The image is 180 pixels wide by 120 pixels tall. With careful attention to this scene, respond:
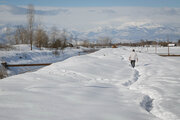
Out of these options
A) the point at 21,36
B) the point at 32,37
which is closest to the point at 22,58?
the point at 32,37

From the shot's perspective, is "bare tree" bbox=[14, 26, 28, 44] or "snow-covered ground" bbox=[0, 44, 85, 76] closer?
"snow-covered ground" bbox=[0, 44, 85, 76]

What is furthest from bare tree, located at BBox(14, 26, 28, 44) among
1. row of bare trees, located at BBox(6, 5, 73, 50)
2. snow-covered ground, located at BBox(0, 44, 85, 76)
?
snow-covered ground, located at BBox(0, 44, 85, 76)

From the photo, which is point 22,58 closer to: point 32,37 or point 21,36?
point 32,37

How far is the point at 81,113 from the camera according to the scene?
370 centimetres

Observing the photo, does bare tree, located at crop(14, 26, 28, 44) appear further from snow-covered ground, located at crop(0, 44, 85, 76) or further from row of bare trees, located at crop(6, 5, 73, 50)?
snow-covered ground, located at crop(0, 44, 85, 76)

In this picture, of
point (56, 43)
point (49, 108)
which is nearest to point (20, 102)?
point (49, 108)

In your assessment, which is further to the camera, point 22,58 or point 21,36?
point 21,36

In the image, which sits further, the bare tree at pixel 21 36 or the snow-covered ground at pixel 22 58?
the bare tree at pixel 21 36

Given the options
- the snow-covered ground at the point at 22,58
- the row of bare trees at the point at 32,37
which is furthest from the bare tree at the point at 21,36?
the snow-covered ground at the point at 22,58

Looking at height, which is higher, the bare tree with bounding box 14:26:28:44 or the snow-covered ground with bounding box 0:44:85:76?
the bare tree with bounding box 14:26:28:44

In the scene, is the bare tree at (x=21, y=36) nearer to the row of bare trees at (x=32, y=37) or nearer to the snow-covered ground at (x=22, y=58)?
the row of bare trees at (x=32, y=37)

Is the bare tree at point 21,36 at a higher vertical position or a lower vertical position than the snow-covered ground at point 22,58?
higher

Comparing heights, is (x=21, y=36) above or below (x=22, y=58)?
above

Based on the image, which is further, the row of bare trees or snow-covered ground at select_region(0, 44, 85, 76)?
the row of bare trees
